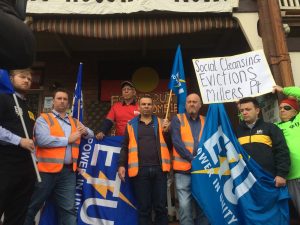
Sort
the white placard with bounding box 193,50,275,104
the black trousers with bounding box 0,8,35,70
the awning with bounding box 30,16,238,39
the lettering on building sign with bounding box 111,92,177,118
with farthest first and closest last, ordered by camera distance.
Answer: the lettering on building sign with bounding box 111,92,177,118 < the awning with bounding box 30,16,238,39 < the white placard with bounding box 193,50,275,104 < the black trousers with bounding box 0,8,35,70

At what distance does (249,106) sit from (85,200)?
2456 mm

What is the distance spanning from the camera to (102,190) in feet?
14.3

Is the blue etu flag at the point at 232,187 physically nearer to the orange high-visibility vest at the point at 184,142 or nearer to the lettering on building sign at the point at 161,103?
the orange high-visibility vest at the point at 184,142

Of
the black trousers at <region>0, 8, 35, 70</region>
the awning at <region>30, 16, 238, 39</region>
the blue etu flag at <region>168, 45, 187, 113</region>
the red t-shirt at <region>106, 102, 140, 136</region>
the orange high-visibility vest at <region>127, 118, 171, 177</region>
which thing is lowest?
the orange high-visibility vest at <region>127, 118, 171, 177</region>

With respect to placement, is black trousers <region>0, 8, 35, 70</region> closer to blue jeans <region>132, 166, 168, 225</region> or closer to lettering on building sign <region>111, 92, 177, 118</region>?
blue jeans <region>132, 166, 168, 225</region>

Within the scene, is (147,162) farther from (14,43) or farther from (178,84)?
(14,43)

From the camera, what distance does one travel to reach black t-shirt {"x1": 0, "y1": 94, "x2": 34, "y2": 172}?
3.01m

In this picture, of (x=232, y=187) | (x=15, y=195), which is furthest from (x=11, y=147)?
(x=232, y=187)

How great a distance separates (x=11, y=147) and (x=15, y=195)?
1.49 ft

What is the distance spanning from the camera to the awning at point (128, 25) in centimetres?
548

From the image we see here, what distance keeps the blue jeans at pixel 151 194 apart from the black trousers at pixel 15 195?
4.17 feet

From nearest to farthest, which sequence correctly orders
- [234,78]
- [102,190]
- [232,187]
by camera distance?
[232,187] < [102,190] < [234,78]

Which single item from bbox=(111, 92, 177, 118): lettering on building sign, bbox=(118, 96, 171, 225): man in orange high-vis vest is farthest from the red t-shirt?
bbox=(111, 92, 177, 118): lettering on building sign

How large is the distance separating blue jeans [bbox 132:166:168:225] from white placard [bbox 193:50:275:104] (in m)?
1.36
